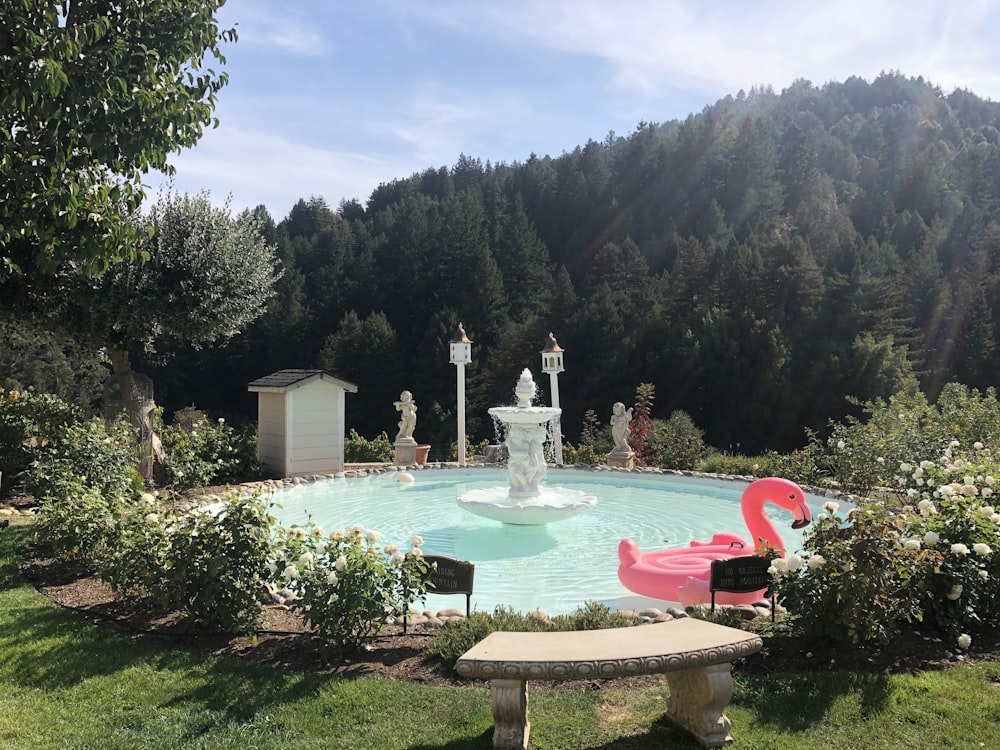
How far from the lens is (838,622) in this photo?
14.4ft

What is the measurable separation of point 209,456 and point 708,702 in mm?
11007

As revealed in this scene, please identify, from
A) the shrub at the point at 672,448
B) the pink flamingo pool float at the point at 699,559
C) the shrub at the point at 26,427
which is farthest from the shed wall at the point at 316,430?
the pink flamingo pool float at the point at 699,559

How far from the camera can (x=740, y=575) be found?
5312 mm

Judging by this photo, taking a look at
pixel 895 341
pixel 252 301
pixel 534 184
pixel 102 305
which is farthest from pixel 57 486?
pixel 534 184

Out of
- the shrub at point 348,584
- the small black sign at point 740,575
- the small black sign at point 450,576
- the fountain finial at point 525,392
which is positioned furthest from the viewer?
the fountain finial at point 525,392

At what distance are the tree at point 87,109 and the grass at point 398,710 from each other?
2722mm

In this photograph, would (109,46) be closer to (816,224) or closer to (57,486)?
(57,486)

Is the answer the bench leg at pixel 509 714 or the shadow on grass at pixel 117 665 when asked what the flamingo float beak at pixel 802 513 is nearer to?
the bench leg at pixel 509 714

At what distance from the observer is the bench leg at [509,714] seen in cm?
348

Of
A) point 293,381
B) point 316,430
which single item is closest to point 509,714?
point 293,381

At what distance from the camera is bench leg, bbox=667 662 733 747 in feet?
11.7

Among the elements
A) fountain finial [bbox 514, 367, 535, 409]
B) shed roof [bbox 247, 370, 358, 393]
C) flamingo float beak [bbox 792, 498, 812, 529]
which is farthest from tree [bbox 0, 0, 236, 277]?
shed roof [bbox 247, 370, 358, 393]

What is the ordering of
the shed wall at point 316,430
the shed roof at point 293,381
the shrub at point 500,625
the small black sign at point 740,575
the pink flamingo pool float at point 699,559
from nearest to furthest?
the shrub at point 500,625 < the small black sign at point 740,575 < the pink flamingo pool float at point 699,559 < the shed roof at point 293,381 < the shed wall at point 316,430

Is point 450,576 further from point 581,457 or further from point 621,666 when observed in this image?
point 581,457
